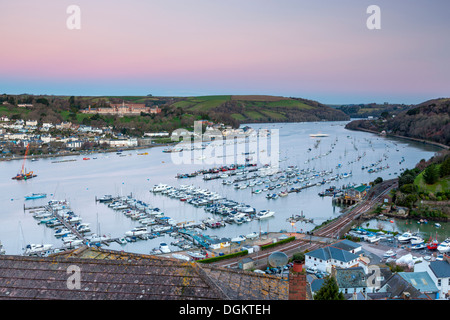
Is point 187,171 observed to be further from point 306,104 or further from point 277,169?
point 306,104

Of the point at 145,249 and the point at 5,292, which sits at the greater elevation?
the point at 5,292

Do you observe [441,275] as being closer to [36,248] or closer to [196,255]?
[196,255]

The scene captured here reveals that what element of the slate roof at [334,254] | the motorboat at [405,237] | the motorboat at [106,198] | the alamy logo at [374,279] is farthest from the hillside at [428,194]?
the motorboat at [106,198]

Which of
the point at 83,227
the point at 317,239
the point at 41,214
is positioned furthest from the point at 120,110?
the point at 317,239

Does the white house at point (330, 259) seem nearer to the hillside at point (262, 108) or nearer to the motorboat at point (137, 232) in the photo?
the motorboat at point (137, 232)

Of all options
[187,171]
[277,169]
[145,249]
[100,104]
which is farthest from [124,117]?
[145,249]

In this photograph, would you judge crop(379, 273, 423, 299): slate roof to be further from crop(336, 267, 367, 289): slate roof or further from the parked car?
the parked car
